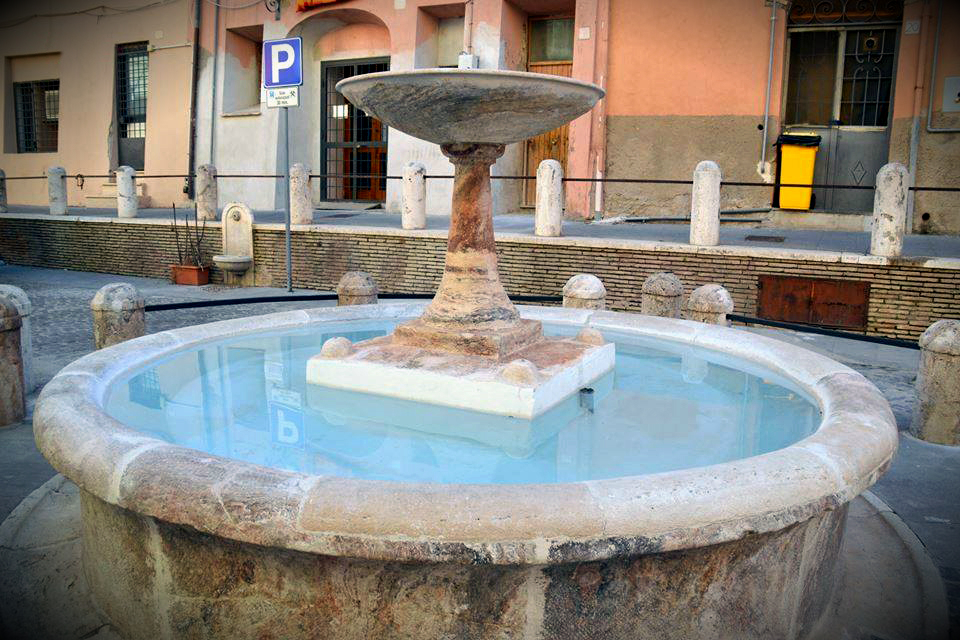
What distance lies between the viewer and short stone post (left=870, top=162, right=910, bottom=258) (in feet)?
26.8

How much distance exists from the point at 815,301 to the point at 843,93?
5447 millimetres

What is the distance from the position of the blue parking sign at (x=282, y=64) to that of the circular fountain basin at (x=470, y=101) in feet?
19.7

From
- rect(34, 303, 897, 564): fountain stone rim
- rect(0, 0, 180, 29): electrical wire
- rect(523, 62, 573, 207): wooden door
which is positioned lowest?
rect(34, 303, 897, 564): fountain stone rim

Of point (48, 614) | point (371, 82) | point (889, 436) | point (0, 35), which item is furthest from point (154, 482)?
point (0, 35)

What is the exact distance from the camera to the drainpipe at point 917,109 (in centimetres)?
1152

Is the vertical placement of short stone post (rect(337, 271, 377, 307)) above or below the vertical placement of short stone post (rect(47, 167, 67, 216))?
below

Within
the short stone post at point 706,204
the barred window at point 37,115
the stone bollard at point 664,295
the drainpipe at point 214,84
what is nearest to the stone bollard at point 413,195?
the short stone post at point 706,204

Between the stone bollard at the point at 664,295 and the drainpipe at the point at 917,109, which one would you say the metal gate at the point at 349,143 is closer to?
the drainpipe at the point at 917,109

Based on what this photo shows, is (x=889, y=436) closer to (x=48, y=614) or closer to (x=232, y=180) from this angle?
(x=48, y=614)

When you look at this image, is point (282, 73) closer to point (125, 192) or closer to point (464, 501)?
point (125, 192)

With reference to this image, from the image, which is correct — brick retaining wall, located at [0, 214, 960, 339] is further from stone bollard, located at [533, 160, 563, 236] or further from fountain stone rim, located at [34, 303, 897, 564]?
fountain stone rim, located at [34, 303, 897, 564]

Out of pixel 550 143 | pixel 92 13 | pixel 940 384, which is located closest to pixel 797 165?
pixel 550 143

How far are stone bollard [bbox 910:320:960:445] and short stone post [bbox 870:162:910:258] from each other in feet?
11.5

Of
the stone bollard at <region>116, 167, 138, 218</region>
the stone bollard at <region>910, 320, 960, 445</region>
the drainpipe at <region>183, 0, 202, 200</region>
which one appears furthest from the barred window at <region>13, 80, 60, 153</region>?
the stone bollard at <region>910, 320, 960, 445</region>
